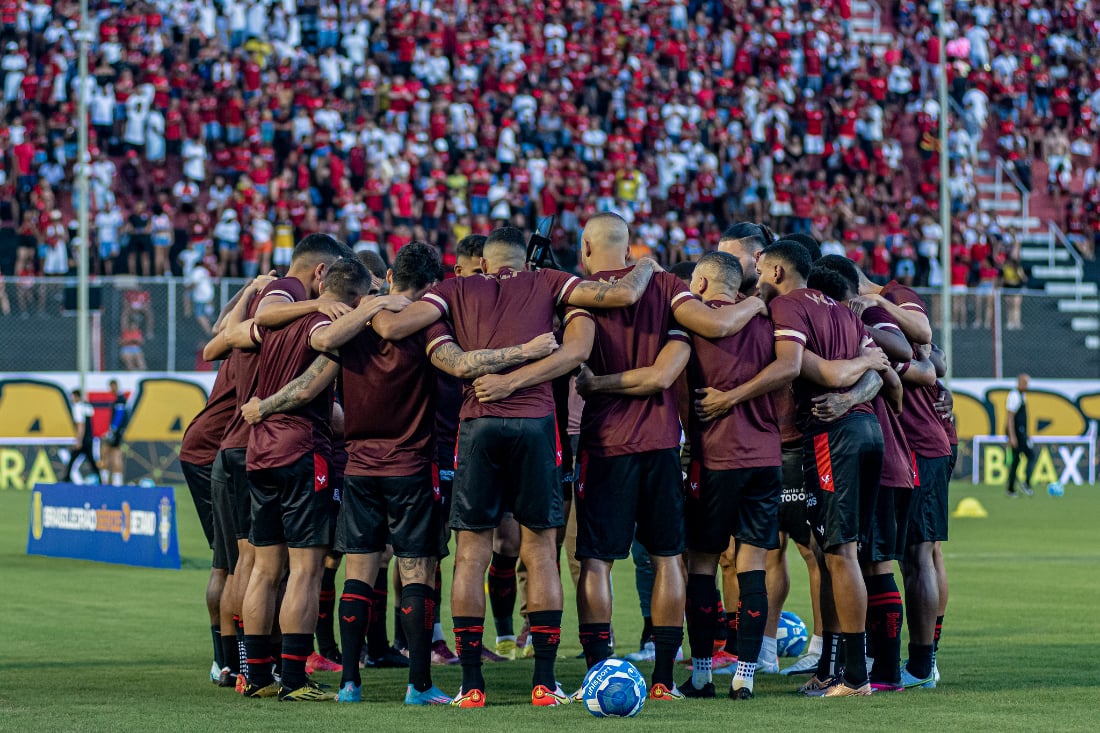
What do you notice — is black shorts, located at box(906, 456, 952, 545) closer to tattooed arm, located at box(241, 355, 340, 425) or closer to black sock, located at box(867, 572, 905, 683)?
black sock, located at box(867, 572, 905, 683)

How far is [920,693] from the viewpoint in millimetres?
9180

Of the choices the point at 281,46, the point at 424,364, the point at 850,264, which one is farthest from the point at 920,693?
the point at 281,46

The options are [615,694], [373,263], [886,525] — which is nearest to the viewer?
[615,694]

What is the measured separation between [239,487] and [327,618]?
165 centimetres

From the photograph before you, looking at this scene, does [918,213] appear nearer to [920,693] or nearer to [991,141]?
[991,141]

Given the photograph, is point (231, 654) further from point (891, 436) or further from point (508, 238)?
point (891, 436)

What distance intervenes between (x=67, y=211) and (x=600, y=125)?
12.7 m

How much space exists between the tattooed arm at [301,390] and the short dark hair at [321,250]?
0.83m

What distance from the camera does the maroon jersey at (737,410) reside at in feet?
29.6

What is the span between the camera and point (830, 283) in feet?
31.7

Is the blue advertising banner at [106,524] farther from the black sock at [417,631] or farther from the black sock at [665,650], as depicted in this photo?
the black sock at [665,650]

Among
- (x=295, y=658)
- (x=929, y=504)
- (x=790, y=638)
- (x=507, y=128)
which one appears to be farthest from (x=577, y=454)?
(x=507, y=128)

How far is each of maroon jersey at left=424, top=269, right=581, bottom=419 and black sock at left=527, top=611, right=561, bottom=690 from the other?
3.55 ft

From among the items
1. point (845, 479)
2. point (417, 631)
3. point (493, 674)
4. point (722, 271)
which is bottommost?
point (493, 674)
